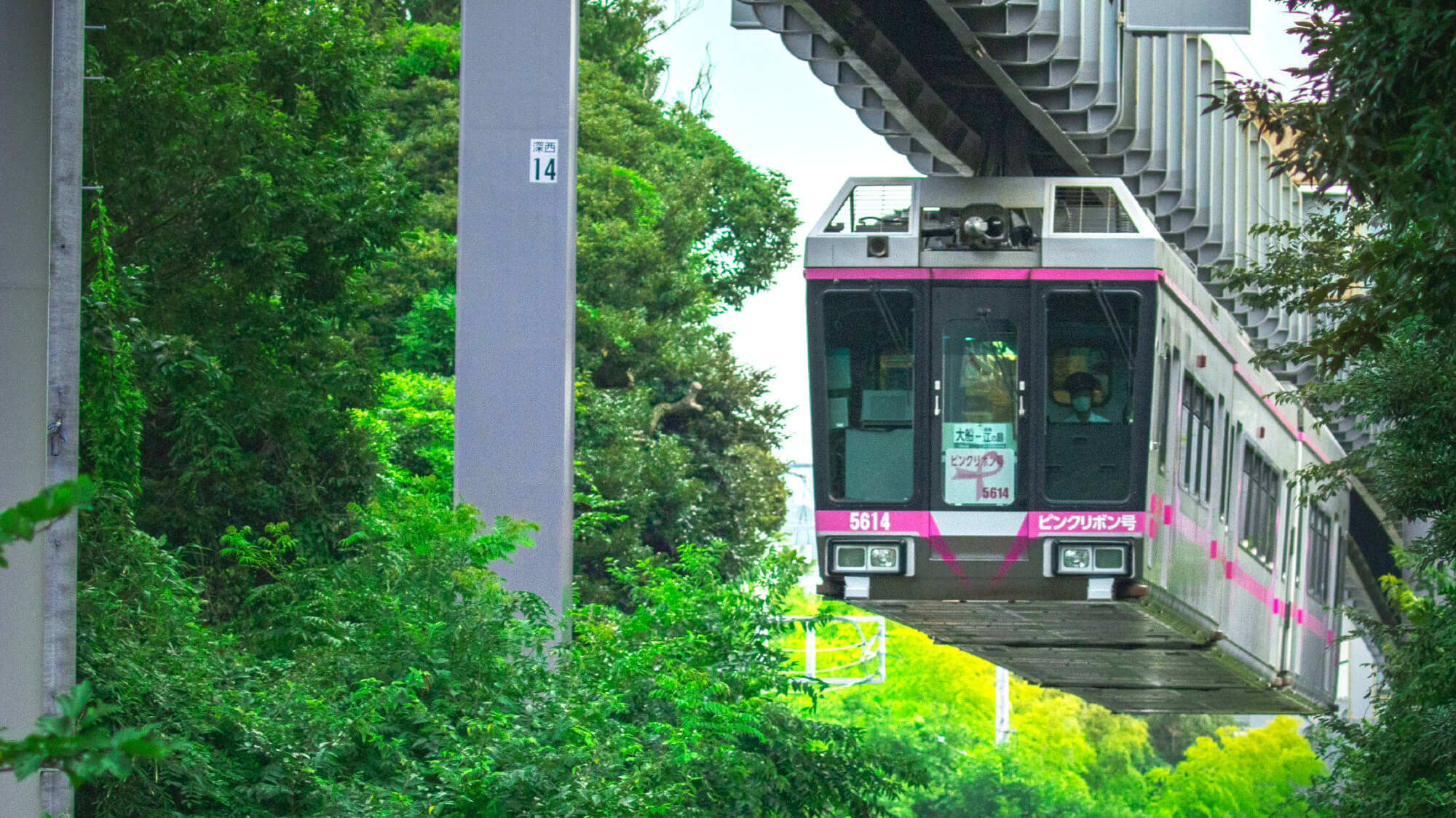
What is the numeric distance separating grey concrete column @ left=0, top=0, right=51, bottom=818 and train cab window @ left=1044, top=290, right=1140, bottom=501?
8.19 metres

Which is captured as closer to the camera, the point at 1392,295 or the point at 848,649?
the point at 1392,295

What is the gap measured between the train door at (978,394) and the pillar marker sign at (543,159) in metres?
3.14

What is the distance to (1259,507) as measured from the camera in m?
19.4

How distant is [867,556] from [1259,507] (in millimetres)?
6561

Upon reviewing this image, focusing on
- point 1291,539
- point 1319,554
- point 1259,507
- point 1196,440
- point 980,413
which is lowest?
point 1319,554

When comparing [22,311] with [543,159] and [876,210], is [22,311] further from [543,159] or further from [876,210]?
[876,210]

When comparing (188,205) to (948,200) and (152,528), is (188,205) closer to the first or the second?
(152,528)

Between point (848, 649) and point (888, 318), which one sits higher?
point (888, 318)

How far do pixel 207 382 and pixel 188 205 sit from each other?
2.49m

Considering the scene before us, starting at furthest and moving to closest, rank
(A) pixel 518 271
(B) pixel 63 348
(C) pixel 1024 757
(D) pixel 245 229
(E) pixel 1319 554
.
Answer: (C) pixel 1024 757 < (E) pixel 1319 554 < (D) pixel 245 229 < (A) pixel 518 271 < (B) pixel 63 348

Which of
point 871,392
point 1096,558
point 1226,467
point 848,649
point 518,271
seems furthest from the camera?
point 848,649

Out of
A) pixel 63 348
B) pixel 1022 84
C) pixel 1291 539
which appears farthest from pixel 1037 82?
pixel 63 348

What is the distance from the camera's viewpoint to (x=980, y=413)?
48.5 ft

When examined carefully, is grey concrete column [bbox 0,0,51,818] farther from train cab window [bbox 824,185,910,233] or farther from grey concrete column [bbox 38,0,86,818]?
train cab window [bbox 824,185,910,233]
